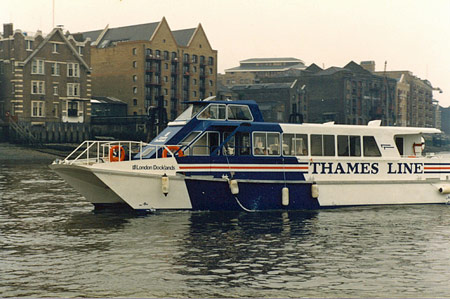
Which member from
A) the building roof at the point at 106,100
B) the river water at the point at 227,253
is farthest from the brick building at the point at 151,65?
the river water at the point at 227,253

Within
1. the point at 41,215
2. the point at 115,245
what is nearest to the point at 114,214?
the point at 41,215

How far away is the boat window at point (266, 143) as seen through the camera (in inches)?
985

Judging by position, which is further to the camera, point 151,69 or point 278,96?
point 278,96

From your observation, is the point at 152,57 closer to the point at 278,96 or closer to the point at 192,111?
the point at 278,96

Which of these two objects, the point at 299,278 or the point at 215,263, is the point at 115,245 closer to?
the point at 215,263

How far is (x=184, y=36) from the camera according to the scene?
11556 cm

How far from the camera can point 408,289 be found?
1384 centimetres

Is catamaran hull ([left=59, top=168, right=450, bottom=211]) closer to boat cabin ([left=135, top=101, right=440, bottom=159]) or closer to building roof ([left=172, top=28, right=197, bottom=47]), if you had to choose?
boat cabin ([left=135, top=101, right=440, bottom=159])

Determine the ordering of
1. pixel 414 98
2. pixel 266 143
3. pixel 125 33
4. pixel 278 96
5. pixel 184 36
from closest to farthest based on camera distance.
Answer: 1. pixel 266 143
2. pixel 125 33
3. pixel 184 36
4. pixel 278 96
5. pixel 414 98

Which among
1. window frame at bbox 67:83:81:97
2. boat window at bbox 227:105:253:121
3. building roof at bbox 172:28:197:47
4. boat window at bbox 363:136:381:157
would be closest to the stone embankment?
window frame at bbox 67:83:81:97

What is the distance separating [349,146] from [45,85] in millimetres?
69346

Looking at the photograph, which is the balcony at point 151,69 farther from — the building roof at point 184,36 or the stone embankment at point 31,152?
the stone embankment at point 31,152

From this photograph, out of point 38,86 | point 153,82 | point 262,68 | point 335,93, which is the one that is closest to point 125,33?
point 153,82

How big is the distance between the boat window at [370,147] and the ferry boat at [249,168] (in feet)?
0.15
